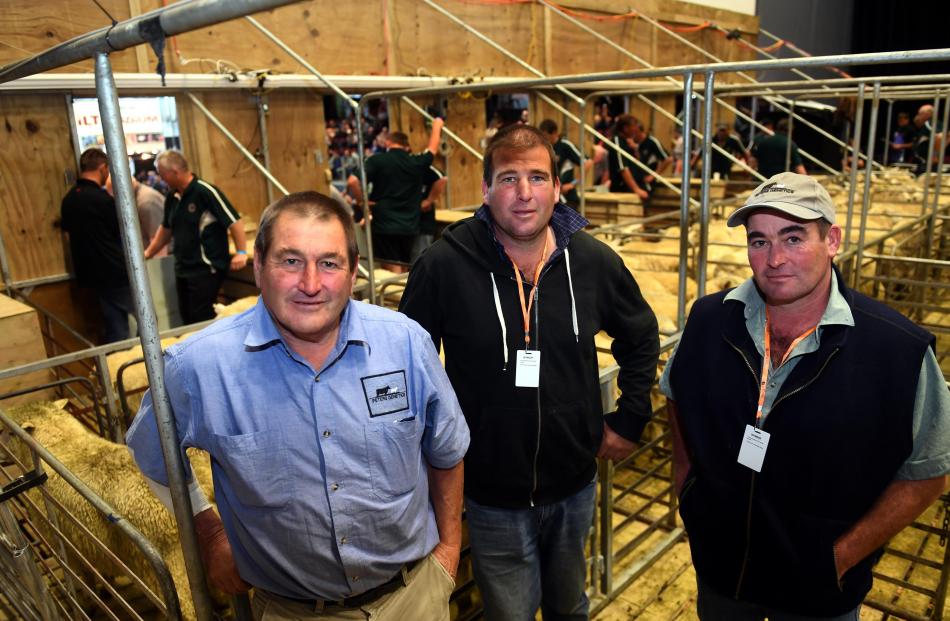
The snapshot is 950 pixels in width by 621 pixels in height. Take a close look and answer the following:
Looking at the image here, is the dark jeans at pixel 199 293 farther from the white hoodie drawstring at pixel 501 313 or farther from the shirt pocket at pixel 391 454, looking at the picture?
the shirt pocket at pixel 391 454

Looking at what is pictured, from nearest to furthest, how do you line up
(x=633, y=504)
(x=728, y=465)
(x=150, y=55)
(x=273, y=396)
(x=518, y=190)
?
1. (x=273, y=396)
2. (x=728, y=465)
3. (x=518, y=190)
4. (x=633, y=504)
5. (x=150, y=55)

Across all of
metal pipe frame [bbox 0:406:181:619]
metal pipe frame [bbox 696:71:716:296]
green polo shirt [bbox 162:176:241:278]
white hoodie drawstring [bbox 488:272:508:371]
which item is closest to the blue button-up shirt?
metal pipe frame [bbox 0:406:181:619]

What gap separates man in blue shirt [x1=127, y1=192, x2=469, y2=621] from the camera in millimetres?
1496

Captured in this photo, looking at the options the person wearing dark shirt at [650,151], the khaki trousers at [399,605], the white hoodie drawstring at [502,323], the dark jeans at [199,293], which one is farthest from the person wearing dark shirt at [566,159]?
the khaki trousers at [399,605]

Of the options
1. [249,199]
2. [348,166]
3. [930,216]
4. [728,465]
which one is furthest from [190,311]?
[930,216]

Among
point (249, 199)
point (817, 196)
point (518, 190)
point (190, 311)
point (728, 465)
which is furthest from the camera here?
point (249, 199)

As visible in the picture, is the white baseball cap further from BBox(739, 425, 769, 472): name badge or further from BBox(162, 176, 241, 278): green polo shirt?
BBox(162, 176, 241, 278): green polo shirt

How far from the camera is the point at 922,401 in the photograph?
1.60 metres

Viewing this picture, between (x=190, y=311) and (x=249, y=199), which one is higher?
(x=249, y=199)

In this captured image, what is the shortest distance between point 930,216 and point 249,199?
678 centimetres

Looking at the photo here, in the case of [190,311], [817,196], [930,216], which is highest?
[817,196]

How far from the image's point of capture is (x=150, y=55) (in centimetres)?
625

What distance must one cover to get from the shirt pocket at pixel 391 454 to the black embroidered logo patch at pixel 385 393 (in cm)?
3

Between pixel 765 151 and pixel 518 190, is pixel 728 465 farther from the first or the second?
pixel 765 151
